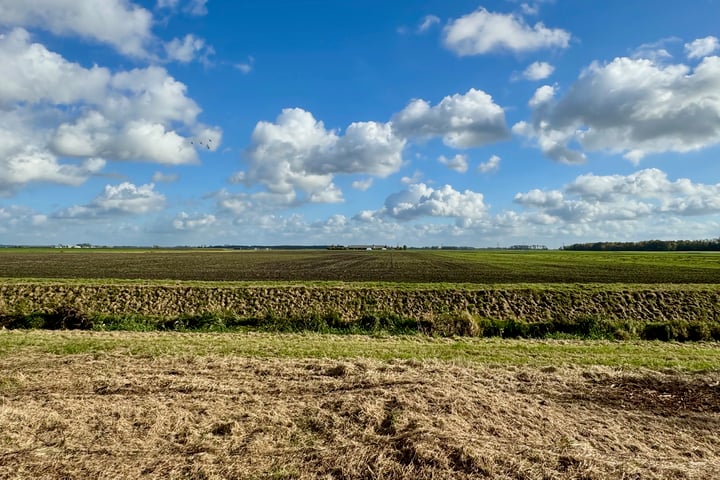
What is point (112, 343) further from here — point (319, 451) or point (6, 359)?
point (319, 451)

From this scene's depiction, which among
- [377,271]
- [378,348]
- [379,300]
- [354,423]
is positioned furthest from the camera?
[377,271]

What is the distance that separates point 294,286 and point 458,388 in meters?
22.5

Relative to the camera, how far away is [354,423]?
7.64 meters

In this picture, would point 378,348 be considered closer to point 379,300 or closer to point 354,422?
point 354,422

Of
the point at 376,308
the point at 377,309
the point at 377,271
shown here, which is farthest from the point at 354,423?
the point at 377,271

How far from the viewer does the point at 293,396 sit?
9.27 m

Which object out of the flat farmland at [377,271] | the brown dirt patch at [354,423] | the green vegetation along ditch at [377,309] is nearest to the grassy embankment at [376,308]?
the green vegetation along ditch at [377,309]

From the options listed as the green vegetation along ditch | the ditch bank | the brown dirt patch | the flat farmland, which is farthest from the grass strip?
the flat farmland

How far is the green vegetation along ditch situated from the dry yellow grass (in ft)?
33.6

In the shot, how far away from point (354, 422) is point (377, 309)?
1972 cm

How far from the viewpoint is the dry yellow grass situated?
247 inches

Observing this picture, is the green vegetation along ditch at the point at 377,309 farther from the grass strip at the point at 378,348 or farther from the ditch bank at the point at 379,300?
the grass strip at the point at 378,348

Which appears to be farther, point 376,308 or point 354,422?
point 376,308

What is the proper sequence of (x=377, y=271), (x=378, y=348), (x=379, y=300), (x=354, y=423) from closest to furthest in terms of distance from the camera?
(x=354, y=423) → (x=378, y=348) → (x=379, y=300) → (x=377, y=271)
